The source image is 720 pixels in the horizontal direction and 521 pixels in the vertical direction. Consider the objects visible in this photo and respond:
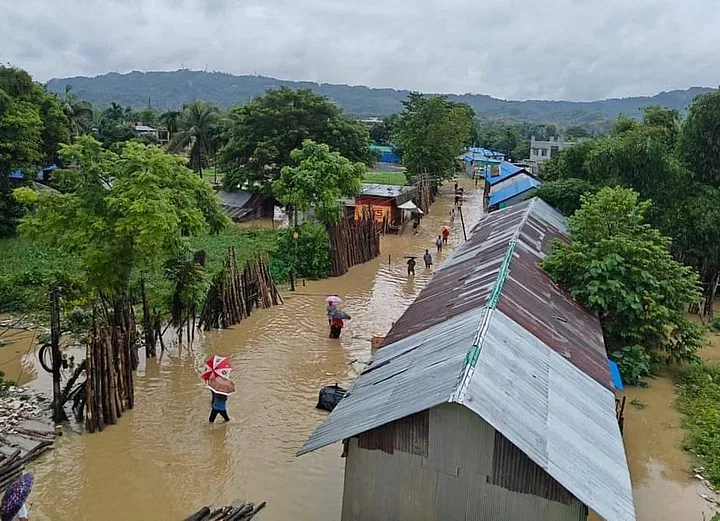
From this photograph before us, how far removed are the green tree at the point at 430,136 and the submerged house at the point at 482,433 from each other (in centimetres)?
3279

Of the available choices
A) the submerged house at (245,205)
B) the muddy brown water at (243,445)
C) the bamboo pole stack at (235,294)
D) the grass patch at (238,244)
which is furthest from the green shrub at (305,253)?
the submerged house at (245,205)

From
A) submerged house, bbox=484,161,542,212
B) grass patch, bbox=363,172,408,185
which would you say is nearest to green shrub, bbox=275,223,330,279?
submerged house, bbox=484,161,542,212

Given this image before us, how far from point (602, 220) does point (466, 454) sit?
32.0 ft

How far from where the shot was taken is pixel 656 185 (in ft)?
68.8

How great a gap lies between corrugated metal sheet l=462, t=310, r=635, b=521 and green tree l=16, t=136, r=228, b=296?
7.11 meters

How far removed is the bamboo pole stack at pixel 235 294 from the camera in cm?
1680

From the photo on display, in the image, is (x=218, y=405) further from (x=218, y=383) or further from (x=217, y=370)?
(x=217, y=370)

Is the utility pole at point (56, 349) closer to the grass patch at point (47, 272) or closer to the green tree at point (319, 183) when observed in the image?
the grass patch at point (47, 272)

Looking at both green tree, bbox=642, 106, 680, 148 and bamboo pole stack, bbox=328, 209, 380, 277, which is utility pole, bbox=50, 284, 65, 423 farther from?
green tree, bbox=642, 106, 680, 148

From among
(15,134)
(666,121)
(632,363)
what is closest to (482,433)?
(632,363)

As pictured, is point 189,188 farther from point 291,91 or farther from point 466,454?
point 291,91

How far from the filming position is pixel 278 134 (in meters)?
31.2

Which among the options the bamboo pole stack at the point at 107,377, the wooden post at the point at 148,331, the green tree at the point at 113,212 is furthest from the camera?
the wooden post at the point at 148,331

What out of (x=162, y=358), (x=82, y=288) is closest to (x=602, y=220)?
(x=162, y=358)
